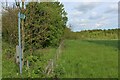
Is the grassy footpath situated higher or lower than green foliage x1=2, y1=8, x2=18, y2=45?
lower

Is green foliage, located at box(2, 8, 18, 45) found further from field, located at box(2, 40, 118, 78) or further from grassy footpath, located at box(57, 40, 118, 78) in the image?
grassy footpath, located at box(57, 40, 118, 78)

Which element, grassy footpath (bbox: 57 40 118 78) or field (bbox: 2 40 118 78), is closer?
field (bbox: 2 40 118 78)

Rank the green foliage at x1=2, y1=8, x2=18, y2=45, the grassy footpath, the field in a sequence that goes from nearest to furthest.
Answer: the field, the grassy footpath, the green foliage at x1=2, y1=8, x2=18, y2=45

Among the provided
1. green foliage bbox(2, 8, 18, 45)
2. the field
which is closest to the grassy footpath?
the field

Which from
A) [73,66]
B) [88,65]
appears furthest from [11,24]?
[88,65]

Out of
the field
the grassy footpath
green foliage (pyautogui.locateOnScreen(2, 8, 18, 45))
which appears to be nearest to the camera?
the field

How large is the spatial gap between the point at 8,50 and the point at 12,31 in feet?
5.37

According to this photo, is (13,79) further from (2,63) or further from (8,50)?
(8,50)

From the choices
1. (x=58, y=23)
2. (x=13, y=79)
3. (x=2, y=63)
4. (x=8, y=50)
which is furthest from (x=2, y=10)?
(x=58, y=23)

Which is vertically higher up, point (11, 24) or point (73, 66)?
point (11, 24)

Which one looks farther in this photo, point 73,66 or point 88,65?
point 88,65

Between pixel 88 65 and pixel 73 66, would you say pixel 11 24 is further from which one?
pixel 88 65

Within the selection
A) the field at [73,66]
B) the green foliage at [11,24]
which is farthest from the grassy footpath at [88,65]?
the green foliage at [11,24]

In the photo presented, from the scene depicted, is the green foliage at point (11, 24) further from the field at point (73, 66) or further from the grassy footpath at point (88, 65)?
the grassy footpath at point (88, 65)
